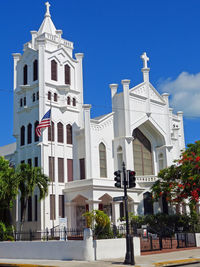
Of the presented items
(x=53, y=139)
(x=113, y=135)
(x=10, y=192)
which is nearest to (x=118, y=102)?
(x=113, y=135)

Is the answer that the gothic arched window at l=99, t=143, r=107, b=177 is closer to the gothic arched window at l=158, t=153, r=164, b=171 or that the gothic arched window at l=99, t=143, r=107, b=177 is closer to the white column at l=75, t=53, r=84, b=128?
the white column at l=75, t=53, r=84, b=128

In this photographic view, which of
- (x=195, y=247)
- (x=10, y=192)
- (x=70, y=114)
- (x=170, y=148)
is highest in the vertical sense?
(x=70, y=114)

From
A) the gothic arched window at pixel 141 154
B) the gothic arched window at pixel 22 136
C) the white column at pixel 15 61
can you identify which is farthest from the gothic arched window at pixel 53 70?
the gothic arched window at pixel 141 154

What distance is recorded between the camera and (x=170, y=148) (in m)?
44.8

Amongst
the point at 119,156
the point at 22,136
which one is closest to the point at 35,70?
the point at 22,136

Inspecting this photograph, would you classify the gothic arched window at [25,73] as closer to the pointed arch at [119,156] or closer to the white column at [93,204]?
the pointed arch at [119,156]

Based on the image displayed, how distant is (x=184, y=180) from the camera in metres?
32.5

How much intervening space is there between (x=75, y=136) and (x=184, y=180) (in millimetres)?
13363

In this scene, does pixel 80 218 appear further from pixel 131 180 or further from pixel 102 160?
pixel 131 180

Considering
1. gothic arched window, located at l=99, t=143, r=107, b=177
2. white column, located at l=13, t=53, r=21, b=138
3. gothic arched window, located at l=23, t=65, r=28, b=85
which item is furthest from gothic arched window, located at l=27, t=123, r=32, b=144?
gothic arched window, located at l=99, t=143, r=107, b=177

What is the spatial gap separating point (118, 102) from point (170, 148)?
8653mm

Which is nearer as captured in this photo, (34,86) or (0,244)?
(0,244)

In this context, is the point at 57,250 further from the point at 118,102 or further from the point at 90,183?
the point at 118,102

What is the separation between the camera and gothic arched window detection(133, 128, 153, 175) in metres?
42.8
